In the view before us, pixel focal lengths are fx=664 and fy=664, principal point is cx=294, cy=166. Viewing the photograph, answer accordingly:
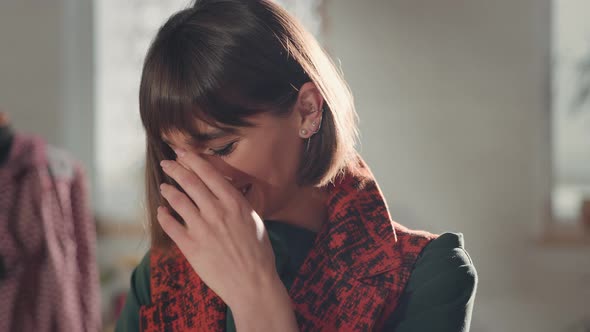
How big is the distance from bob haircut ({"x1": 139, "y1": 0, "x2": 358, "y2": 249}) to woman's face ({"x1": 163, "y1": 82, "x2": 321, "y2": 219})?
1 cm

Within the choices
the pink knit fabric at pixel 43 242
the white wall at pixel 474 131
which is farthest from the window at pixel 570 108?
the pink knit fabric at pixel 43 242

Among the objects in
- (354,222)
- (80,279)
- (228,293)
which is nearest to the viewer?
(228,293)

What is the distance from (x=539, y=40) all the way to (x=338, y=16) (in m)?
0.65

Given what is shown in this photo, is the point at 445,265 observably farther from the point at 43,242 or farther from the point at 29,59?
the point at 29,59

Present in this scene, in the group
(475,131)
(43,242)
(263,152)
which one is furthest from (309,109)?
(475,131)

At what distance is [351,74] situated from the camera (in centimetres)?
220

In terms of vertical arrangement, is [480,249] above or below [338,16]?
below

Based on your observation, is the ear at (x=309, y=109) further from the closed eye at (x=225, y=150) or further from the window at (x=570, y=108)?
the window at (x=570, y=108)

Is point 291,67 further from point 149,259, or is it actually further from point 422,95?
point 422,95

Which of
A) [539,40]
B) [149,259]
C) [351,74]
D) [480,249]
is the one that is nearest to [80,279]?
[149,259]

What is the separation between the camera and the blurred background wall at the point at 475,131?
83.2 inches

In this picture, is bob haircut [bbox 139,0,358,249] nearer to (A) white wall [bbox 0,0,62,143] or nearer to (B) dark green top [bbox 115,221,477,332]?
(B) dark green top [bbox 115,221,477,332]

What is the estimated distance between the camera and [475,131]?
214 centimetres

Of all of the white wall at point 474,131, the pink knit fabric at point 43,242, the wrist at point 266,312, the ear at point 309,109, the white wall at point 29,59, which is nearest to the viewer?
the wrist at point 266,312
